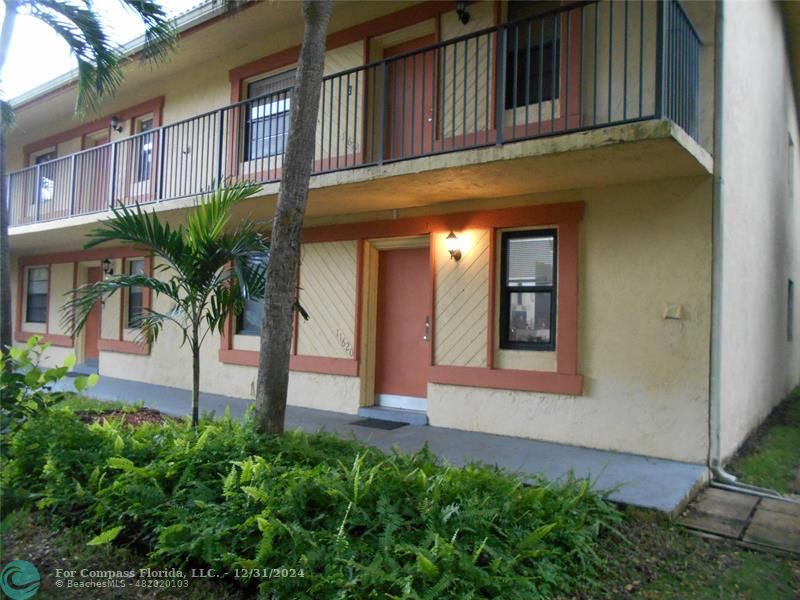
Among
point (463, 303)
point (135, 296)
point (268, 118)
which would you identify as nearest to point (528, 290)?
point (463, 303)

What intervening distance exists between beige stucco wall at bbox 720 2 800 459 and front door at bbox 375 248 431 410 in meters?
3.53

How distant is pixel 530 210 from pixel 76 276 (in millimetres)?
11238

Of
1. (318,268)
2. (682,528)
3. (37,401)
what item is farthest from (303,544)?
(318,268)

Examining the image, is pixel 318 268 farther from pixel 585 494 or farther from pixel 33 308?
pixel 33 308

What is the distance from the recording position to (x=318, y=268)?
28.9 feet

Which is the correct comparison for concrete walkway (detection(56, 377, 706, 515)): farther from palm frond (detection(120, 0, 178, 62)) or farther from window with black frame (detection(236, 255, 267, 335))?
palm frond (detection(120, 0, 178, 62))

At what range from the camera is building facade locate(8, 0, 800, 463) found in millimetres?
5645

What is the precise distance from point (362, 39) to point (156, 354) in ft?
22.9

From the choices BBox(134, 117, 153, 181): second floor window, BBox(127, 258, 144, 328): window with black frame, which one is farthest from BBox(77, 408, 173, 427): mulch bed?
BBox(134, 117, 153, 181): second floor window

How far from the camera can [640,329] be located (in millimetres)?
5973

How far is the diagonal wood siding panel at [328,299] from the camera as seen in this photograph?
8.38 m

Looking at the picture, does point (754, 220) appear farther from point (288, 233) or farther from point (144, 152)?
point (144, 152)

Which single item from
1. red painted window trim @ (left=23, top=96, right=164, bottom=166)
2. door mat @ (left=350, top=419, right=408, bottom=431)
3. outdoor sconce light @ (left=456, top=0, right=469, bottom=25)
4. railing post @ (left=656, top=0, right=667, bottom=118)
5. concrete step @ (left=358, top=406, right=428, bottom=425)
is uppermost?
red painted window trim @ (left=23, top=96, right=164, bottom=166)

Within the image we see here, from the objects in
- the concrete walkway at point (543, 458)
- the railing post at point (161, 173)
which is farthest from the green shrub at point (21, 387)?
the railing post at point (161, 173)
